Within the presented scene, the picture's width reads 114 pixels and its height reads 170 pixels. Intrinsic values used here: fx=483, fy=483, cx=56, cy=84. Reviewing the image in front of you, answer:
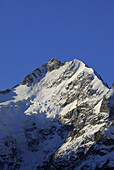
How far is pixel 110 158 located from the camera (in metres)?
194

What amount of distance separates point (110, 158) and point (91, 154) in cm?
912

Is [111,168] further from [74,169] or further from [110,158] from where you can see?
[74,169]

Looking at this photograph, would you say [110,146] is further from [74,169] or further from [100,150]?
[74,169]

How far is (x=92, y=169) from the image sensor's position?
194125mm

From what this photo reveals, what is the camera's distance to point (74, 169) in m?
199

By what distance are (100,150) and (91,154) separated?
13.4ft

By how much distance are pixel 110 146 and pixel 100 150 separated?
4.49 m

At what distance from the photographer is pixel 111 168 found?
190625 millimetres

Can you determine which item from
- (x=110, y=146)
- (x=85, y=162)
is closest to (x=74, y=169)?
(x=85, y=162)

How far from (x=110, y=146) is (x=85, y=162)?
12.3 meters

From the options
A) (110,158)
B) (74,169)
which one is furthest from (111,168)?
(74,169)

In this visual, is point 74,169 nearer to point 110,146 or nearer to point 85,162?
point 85,162

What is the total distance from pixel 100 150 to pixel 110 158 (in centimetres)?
656

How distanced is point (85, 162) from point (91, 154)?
4235 millimetres
